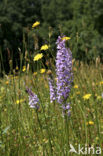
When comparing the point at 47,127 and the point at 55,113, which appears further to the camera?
the point at 55,113

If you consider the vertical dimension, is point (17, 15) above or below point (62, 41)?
above

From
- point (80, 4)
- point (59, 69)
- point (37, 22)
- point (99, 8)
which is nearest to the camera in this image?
point (59, 69)

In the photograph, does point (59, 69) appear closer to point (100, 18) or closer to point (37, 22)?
point (37, 22)

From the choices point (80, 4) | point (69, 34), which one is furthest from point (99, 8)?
point (69, 34)

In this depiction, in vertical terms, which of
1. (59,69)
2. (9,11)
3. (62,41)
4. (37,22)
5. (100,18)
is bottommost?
(59,69)

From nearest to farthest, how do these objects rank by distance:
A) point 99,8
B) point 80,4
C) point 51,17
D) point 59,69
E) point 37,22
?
point 59,69, point 37,22, point 99,8, point 80,4, point 51,17

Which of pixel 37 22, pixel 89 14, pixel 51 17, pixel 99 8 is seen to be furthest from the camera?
pixel 51 17

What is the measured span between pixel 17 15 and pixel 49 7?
618cm

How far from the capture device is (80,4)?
54.9ft

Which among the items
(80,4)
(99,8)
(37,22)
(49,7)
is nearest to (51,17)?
(49,7)

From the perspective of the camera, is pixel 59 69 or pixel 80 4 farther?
pixel 80 4

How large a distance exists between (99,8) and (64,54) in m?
14.1

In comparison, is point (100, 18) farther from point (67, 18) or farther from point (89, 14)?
A: point (67, 18)

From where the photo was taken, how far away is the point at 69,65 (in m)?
1.08
